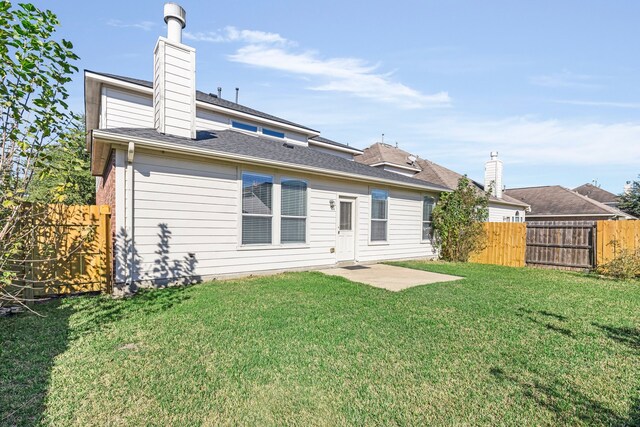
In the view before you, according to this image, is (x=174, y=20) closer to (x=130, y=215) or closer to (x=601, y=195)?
(x=130, y=215)

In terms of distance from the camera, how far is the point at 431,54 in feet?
33.2

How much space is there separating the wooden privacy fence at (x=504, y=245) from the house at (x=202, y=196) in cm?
380

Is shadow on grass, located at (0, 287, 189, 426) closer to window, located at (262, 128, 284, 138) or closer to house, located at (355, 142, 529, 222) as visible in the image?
window, located at (262, 128, 284, 138)

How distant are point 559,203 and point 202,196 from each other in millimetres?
25908

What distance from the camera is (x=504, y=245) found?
11.9 m

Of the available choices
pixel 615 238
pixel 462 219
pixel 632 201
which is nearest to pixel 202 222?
pixel 462 219

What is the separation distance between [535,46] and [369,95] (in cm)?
547

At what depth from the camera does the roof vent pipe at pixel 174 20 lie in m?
7.34

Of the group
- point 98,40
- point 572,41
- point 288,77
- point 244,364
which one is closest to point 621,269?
point 572,41

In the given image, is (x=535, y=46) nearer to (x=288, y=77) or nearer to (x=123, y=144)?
(x=288, y=77)

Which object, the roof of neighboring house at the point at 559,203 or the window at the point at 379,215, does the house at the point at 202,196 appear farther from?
the roof of neighboring house at the point at 559,203

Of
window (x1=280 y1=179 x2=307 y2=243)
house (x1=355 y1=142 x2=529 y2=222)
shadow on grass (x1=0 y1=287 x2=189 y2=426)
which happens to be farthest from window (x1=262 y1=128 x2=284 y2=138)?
shadow on grass (x1=0 y1=287 x2=189 y2=426)

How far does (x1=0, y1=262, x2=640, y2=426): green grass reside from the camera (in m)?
2.35

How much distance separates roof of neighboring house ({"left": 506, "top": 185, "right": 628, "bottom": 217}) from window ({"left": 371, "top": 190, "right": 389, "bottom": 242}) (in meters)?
Result: 18.0
